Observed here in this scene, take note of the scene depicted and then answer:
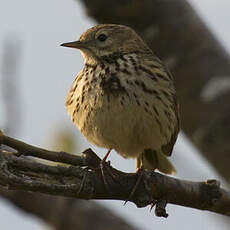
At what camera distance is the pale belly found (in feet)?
11.7

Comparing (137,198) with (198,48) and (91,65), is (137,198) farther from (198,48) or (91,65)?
(198,48)

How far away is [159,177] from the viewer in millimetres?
2959

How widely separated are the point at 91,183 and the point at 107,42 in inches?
71.1

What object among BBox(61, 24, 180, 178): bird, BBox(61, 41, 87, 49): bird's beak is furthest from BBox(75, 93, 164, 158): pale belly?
BBox(61, 41, 87, 49): bird's beak

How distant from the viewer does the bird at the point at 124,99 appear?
3.61 m

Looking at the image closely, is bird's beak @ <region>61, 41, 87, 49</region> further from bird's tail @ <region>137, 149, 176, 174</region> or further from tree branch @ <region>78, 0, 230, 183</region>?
bird's tail @ <region>137, 149, 176, 174</region>

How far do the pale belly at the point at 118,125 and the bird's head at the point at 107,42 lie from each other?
59 cm

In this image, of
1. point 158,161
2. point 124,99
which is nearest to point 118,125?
point 124,99

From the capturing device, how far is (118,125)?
11.8ft

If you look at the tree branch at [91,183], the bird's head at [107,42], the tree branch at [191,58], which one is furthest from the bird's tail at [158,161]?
the tree branch at [91,183]

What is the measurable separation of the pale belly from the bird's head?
59cm

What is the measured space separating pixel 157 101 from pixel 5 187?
1465 mm

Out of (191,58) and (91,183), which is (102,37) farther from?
(91,183)

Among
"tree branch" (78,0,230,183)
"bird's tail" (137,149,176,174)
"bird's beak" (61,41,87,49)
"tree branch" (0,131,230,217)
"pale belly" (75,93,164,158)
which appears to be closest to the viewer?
"tree branch" (0,131,230,217)
